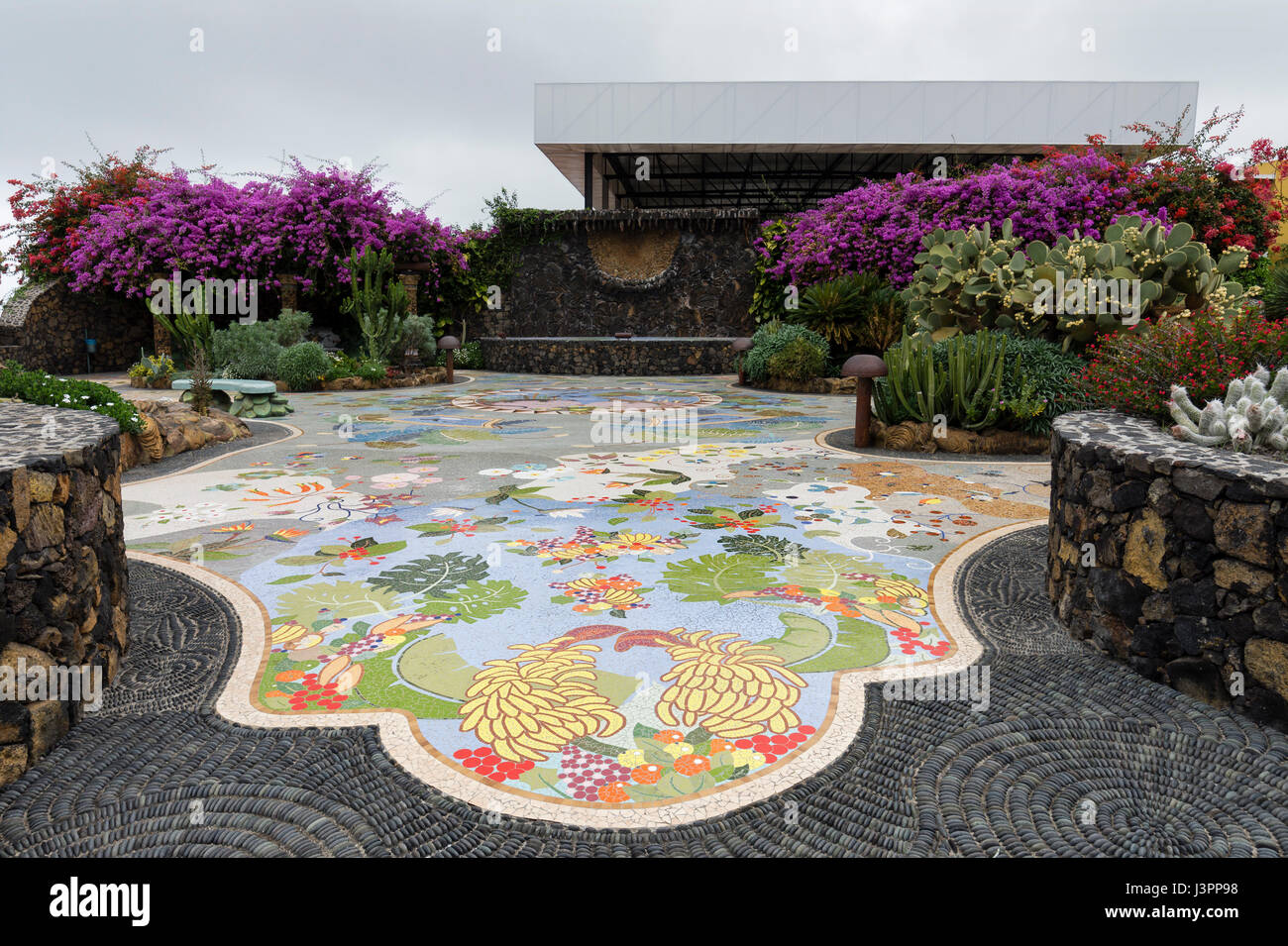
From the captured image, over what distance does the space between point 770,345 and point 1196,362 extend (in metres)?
11.2

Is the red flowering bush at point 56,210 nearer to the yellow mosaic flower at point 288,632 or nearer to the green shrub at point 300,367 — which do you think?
the green shrub at point 300,367

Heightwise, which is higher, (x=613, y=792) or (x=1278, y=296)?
(x=1278, y=296)

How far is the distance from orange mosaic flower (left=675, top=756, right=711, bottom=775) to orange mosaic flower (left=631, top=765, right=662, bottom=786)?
0.22 feet

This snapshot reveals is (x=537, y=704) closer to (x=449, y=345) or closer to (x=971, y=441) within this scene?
(x=971, y=441)

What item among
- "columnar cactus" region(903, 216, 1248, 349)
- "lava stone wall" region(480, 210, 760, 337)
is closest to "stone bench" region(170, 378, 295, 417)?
"columnar cactus" region(903, 216, 1248, 349)

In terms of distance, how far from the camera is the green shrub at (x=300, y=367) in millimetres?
15047

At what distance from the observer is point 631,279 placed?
22625mm

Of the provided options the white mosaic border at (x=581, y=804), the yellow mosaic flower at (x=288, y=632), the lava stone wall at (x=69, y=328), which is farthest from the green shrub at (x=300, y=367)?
the yellow mosaic flower at (x=288, y=632)

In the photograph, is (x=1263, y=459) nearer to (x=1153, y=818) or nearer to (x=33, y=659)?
(x=1153, y=818)

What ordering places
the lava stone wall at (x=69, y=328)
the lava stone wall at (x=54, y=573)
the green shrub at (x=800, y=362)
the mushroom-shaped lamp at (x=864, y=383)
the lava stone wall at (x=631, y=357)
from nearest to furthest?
the lava stone wall at (x=54, y=573)
the mushroom-shaped lamp at (x=864, y=383)
the green shrub at (x=800, y=362)
the lava stone wall at (x=69, y=328)
the lava stone wall at (x=631, y=357)

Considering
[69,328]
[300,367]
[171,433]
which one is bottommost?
[171,433]

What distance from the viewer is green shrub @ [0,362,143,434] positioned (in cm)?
668

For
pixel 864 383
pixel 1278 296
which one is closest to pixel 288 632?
pixel 864 383

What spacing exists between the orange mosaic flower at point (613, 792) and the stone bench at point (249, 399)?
33.1 feet
